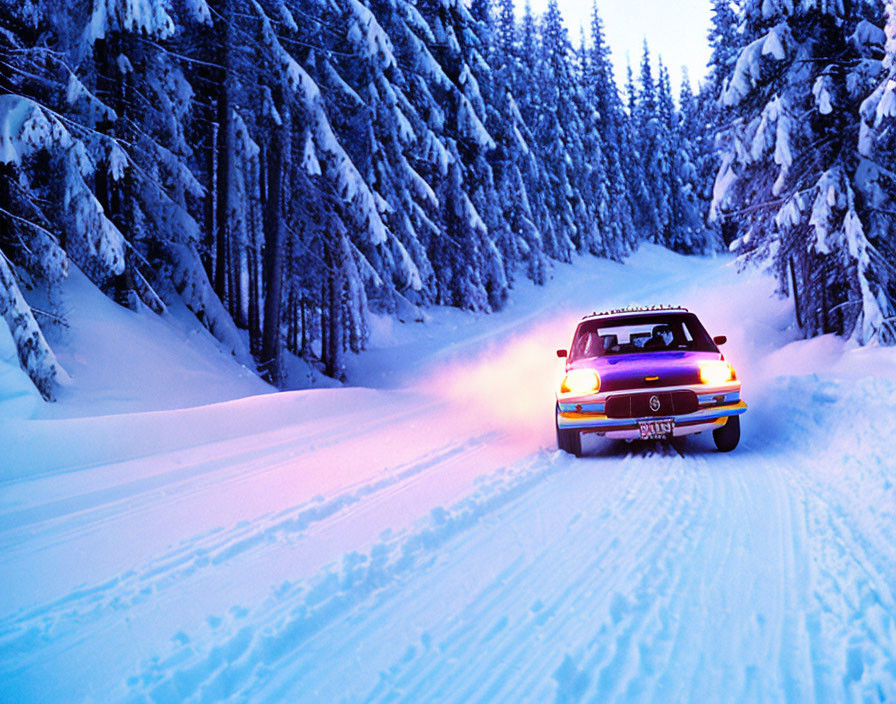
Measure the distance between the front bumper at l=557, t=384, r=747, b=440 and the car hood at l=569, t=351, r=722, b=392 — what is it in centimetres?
15

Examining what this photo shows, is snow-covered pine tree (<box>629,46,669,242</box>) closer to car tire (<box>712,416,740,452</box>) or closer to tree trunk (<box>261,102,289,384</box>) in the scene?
tree trunk (<box>261,102,289,384</box>)

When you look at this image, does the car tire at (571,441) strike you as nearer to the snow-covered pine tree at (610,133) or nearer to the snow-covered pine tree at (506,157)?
the snow-covered pine tree at (506,157)

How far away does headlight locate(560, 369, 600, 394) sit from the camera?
652 cm

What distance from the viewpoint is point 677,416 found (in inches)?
245

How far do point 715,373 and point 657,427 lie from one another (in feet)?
3.04

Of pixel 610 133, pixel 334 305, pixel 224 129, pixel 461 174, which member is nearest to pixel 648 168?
pixel 610 133

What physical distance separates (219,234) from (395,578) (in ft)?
46.2

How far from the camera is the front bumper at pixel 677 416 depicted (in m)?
6.23

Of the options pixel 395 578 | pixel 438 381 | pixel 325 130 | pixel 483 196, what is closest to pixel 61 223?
pixel 325 130

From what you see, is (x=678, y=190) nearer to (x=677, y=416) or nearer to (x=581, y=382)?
(x=581, y=382)

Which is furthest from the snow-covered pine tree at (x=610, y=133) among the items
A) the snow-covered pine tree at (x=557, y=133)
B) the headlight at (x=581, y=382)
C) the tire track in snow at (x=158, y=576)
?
the tire track in snow at (x=158, y=576)

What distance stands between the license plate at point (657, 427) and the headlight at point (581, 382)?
2.10 feet

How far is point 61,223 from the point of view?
29.9 ft

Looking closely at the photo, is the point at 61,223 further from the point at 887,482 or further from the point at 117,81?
the point at 887,482
